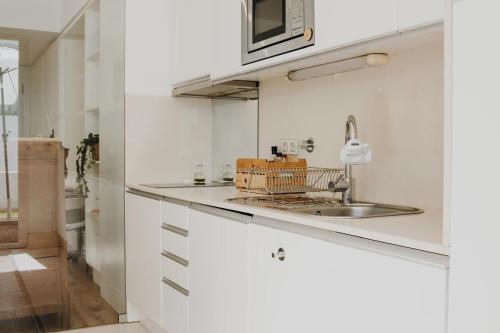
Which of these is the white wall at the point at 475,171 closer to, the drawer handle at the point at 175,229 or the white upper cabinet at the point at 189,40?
the drawer handle at the point at 175,229

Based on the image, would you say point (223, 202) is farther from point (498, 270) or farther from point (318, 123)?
point (498, 270)

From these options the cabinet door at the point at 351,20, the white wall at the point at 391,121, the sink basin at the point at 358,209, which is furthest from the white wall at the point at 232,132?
the cabinet door at the point at 351,20

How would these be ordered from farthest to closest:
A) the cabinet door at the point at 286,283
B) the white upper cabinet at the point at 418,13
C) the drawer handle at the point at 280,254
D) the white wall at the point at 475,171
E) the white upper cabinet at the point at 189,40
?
the white upper cabinet at the point at 189,40
the drawer handle at the point at 280,254
the cabinet door at the point at 286,283
the white upper cabinet at the point at 418,13
the white wall at the point at 475,171

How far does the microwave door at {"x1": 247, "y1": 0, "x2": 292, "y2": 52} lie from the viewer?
226 centimetres

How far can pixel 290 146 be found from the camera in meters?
2.91

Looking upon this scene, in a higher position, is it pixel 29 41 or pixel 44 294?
pixel 29 41

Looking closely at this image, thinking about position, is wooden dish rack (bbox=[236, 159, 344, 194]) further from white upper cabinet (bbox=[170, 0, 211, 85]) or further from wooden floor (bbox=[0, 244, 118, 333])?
wooden floor (bbox=[0, 244, 118, 333])

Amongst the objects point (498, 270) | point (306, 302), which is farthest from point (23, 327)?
point (498, 270)

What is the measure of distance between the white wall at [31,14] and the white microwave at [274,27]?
120 cm

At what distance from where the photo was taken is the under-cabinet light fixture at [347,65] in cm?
208

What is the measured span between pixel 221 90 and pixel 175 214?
36.7 inches

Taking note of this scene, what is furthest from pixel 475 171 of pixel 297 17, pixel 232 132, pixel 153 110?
pixel 153 110

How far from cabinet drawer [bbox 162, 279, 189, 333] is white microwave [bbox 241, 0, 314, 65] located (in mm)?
1134

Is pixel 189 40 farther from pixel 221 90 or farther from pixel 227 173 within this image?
pixel 227 173
